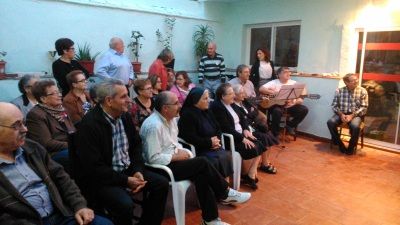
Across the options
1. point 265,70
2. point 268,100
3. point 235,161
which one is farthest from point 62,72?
point 265,70

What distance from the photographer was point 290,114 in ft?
18.2

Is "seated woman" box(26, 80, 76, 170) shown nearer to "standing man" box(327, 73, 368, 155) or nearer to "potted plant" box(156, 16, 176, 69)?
"potted plant" box(156, 16, 176, 69)

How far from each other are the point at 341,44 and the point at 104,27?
3.77 m

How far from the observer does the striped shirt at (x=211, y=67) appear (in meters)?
5.89

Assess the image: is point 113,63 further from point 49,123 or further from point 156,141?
point 156,141

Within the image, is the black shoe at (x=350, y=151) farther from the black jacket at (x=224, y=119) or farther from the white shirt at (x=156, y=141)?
the white shirt at (x=156, y=141)

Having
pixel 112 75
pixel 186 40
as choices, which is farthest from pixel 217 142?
→ pixel 186 40

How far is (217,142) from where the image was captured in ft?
10.3

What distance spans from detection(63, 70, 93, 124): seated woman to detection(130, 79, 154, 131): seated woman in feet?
1.57

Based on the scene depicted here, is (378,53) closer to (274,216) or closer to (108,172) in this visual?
(274,216)

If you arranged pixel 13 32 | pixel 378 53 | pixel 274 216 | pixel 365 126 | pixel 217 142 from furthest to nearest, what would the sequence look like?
pixel 365 126 < pixel 378 53 < pixel 13 32 < pixel 217 142 < pixel 274 216

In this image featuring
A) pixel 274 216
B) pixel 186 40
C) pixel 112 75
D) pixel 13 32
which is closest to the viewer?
pixel 274 216

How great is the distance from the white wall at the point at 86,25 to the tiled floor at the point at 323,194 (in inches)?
118

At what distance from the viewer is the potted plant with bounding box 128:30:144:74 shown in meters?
5.61
